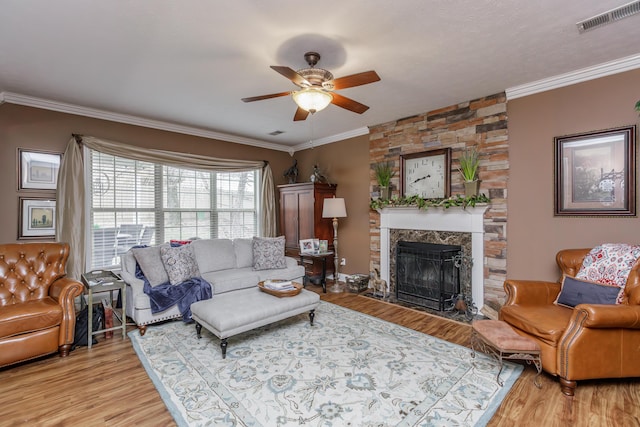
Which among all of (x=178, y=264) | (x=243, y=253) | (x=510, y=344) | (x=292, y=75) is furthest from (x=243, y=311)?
(x=510, y=344)

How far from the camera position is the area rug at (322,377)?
1.98 m

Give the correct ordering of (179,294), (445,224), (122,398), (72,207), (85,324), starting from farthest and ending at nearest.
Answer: (445,224) → (72,207) → (179,294) → (85,324) → (122,398)

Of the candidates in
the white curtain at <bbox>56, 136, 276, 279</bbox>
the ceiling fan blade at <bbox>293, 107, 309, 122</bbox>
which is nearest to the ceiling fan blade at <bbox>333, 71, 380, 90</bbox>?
the ceiling fan blade at <bbox>293, 107, 309, 122</bbox>

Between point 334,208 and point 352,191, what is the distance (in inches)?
28.1

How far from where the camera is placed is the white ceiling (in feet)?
7.05

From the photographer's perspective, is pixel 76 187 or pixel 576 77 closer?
pixel 576 77

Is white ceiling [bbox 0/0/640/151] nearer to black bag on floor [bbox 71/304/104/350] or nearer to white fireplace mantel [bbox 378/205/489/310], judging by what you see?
white fireplace mantel [bbox 378/205/489/310]

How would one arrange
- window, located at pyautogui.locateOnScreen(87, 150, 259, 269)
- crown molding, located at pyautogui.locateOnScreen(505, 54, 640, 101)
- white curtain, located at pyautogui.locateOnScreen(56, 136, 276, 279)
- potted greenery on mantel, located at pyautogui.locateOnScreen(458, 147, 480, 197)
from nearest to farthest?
crown molding, located at pyautogui.locateOnScreen(505, 54, 640, 101), potted greenery on mantel, located at pyautogui.locateOnScreen(458, 147, 480, 197), white curtain, located at pyautogui.locateOnScreen(56, 136, 276, 279), window, located at pyautogui.locateOnScreen(87, 150, 259, 269)

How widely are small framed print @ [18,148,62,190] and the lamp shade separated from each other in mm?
3806

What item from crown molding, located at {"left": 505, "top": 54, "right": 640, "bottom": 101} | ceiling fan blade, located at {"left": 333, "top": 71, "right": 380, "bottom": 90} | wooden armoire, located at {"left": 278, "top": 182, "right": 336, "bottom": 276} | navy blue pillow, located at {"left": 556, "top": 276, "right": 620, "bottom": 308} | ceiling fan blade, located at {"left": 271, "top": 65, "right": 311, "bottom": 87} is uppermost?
crown molding, located at {"left": 505, "top": 54, "right": 640, "bottom": 101}

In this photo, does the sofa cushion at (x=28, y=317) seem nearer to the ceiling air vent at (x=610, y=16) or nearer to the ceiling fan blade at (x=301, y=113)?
the ceiling fan blade at (x=301, y=113)

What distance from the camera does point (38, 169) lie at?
3.86 metres

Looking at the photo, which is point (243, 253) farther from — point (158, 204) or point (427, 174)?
point (427, 174)

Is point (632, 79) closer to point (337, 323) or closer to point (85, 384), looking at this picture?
point (337, 323)
